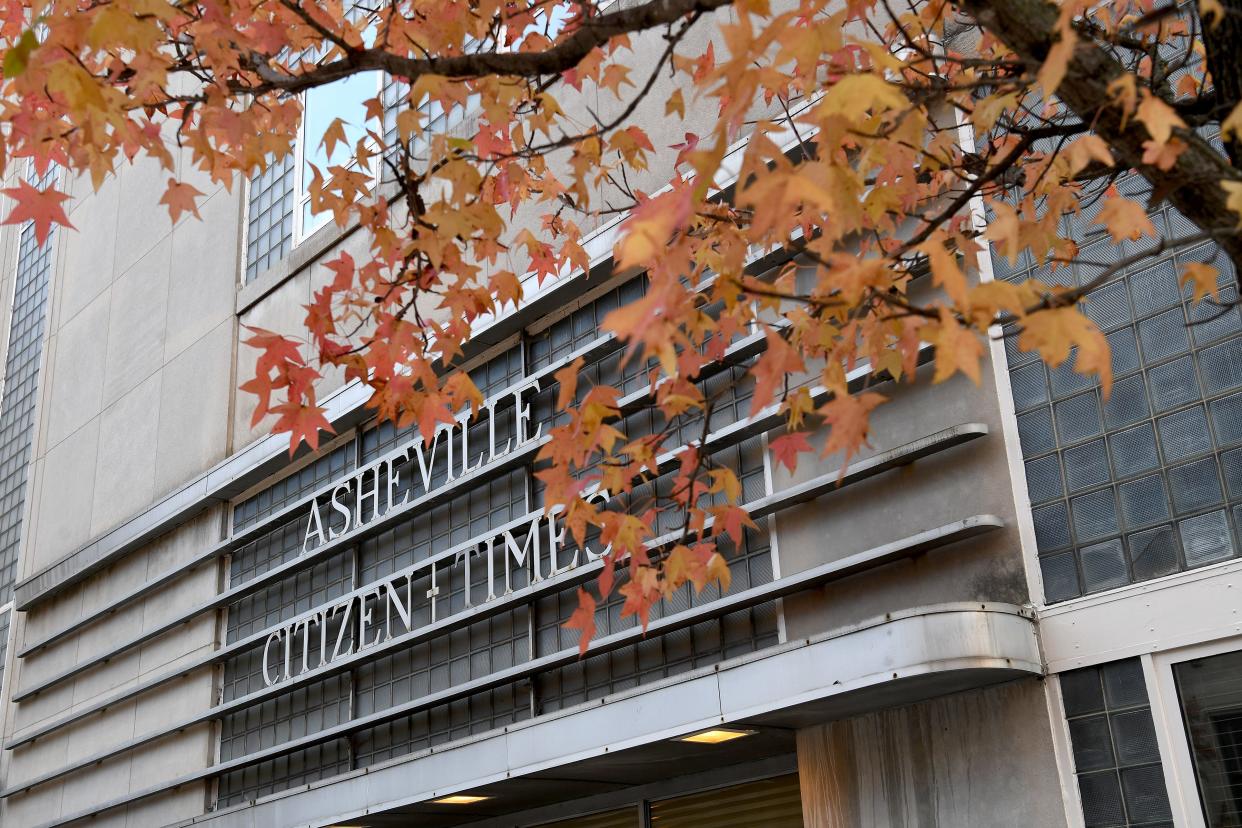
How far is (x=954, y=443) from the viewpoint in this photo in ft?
32.2

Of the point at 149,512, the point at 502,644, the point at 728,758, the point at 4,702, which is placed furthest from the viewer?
the point at 4,702

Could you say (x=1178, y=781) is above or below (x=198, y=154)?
below

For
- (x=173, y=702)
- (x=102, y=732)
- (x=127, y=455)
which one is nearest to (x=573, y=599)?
(x=173, y=702)

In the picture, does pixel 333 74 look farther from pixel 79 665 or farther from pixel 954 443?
pixel 79 665

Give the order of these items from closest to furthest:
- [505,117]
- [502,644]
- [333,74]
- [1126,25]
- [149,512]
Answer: [333,74] < [505,117] < [1126,25] < [502,644] < [149,512]

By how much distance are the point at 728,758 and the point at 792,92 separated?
5938 mm

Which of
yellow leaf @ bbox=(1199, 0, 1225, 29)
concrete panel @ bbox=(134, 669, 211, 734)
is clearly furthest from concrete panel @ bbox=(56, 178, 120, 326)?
yellow leaf @ bbox=(1199, 0, 1225, 29)

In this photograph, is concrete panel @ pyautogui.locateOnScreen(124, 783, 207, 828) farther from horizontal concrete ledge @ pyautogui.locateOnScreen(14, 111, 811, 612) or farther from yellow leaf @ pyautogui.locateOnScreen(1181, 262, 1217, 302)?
yellow leaf @ pyautogui.locateOnScreen(1181, 262, 1217, 302)

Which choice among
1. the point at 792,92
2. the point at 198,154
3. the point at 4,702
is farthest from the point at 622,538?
the point at 4,702

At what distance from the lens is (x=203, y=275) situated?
20906 mm

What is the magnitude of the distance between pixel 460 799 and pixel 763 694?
4.22m

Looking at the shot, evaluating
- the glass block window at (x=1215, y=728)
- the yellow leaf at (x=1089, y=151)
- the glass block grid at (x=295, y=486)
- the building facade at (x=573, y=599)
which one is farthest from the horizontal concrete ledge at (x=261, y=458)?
the yellow leaf at (x=1089, y=151)

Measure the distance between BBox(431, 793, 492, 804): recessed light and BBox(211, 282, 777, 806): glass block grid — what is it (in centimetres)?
82

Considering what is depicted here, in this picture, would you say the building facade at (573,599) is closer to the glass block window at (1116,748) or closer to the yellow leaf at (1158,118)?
the glass block window at (1116,748)
